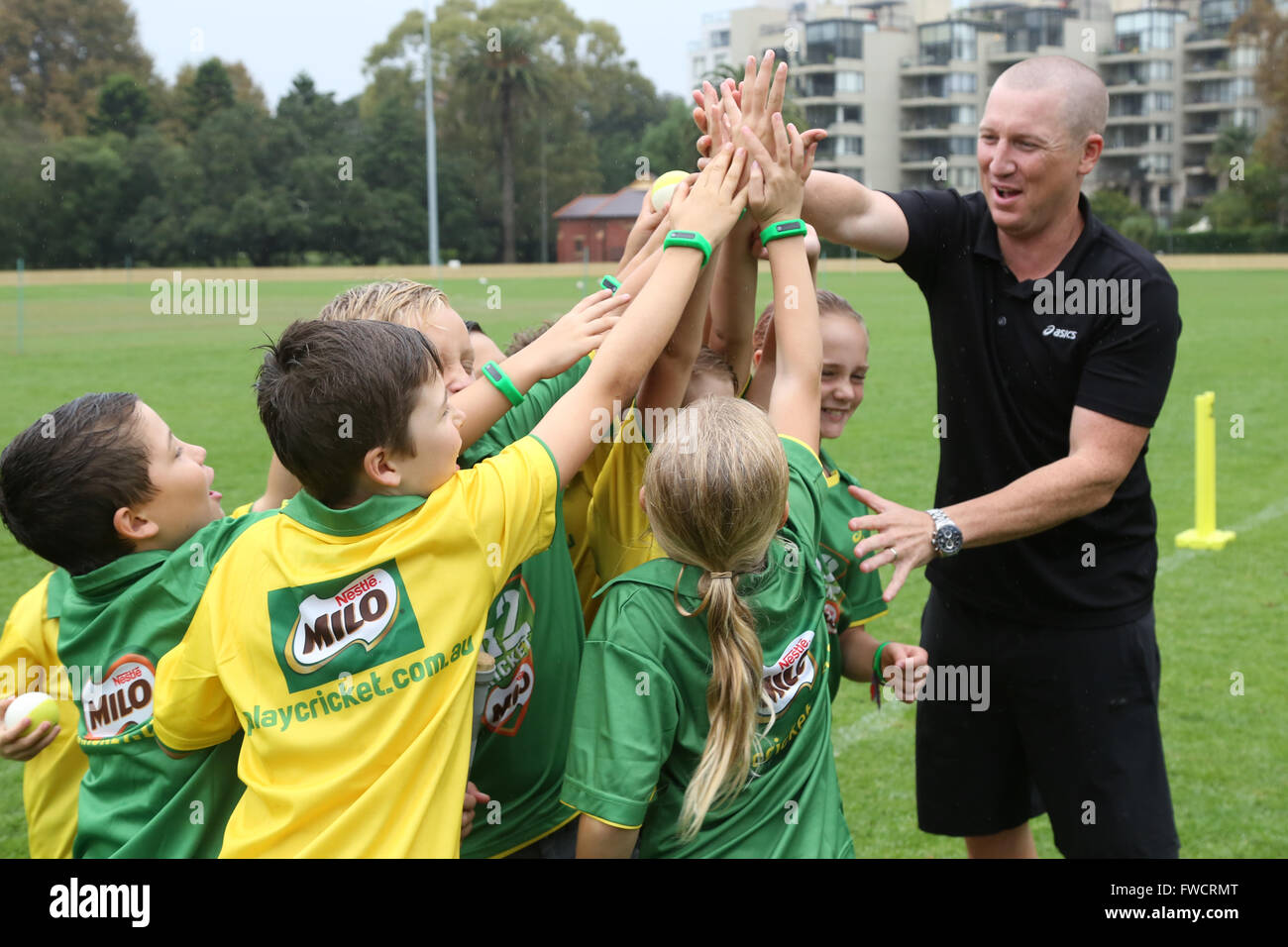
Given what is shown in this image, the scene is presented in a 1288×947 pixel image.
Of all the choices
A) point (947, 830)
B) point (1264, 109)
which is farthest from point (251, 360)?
point (1264, 109)

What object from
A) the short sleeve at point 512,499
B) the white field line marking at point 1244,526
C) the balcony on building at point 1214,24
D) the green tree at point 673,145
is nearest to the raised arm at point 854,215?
the short sleeve at point 512,499

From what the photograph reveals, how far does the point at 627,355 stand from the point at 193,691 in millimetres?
1069

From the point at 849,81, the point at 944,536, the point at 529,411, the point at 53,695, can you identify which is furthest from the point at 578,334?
the point at 849,81

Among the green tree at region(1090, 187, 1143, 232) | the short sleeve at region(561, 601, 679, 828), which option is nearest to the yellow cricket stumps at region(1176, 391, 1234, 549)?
the short sleeve at region(561, 601, 679, 828)

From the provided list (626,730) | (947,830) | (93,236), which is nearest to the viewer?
(626,730)

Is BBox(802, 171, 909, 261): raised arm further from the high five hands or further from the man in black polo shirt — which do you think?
the high five hands

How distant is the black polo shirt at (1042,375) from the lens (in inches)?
130

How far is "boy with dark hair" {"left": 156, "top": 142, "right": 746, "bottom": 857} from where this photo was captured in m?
2.19

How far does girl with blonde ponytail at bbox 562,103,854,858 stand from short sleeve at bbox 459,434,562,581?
0.61ft

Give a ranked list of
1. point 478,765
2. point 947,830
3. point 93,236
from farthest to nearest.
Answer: point 93,236
point 947,830
point 478,765

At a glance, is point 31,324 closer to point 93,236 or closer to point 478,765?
point 93,236

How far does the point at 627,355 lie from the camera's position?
94.3 inches

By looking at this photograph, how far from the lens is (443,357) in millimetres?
2721

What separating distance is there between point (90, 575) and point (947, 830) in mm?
2671
